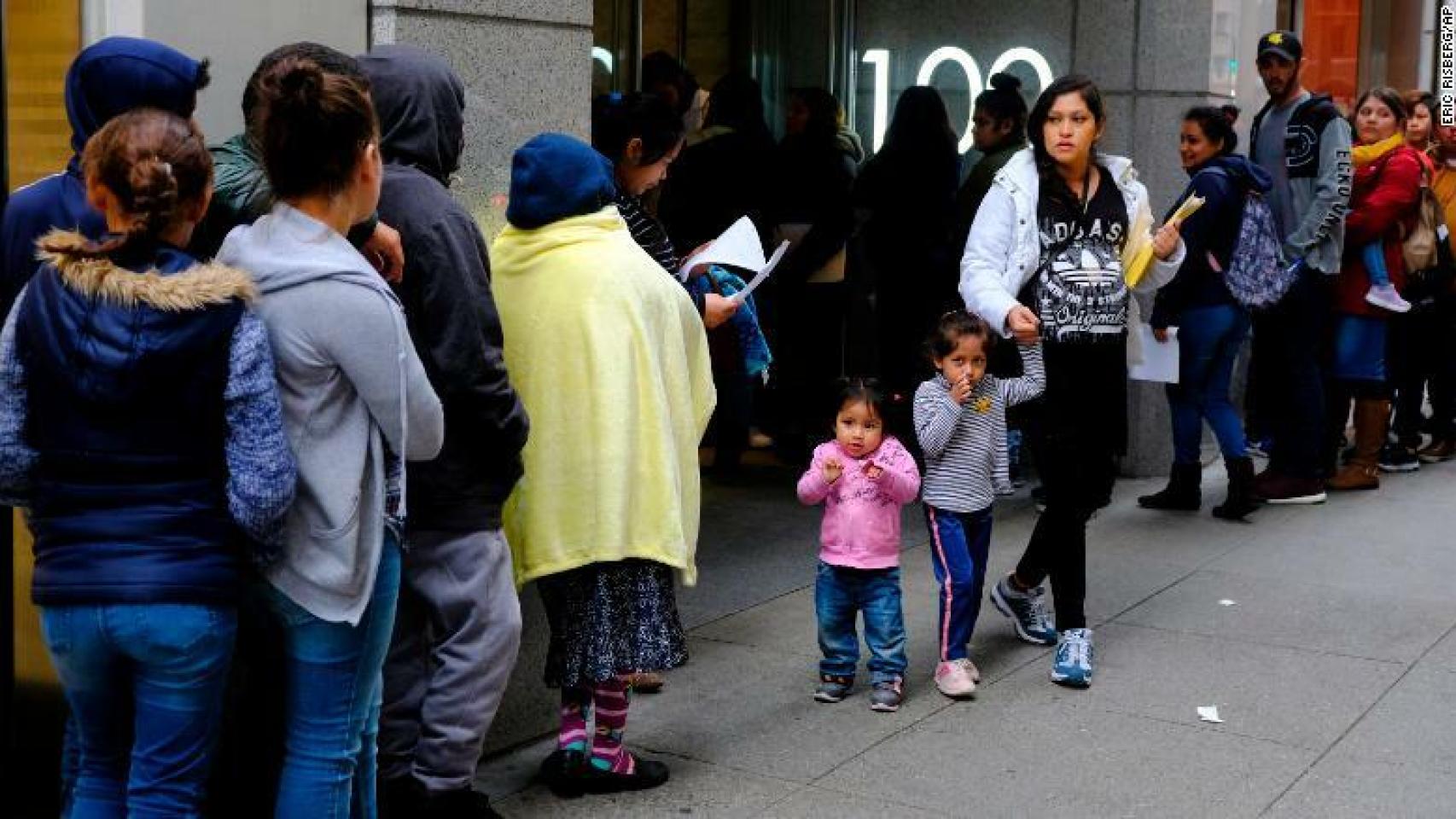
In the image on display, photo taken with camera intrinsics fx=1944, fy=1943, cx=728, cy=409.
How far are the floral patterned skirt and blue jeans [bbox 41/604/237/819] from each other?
142cm

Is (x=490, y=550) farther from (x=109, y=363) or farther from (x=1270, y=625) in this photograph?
(x=1270, y=625)

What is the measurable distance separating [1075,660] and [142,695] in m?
3.54

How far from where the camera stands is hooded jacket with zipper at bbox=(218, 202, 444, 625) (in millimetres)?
3582

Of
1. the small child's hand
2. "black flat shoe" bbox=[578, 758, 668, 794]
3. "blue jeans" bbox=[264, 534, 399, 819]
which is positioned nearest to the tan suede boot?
the small child's hand

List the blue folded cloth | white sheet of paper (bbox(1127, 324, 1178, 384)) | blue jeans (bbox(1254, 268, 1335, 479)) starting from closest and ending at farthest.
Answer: the blue folded cloth, white sheet of paper (bbox(1127, 324, 1178, 384)), blue jeans (bbox(1254, 268, 1335, 479))

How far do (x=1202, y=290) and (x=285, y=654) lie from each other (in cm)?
611

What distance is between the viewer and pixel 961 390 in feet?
19.5

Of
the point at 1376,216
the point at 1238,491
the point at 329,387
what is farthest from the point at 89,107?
the point at 1376,216

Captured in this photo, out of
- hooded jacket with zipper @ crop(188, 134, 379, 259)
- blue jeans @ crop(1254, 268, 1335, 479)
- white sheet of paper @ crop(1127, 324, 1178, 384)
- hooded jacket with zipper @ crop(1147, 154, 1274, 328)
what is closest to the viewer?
hooded jacket with zipper @ crop(188, 134, 379, 259)

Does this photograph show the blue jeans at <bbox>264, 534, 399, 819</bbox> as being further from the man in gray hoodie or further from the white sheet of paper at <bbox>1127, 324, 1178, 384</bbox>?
the man in gray hoodie

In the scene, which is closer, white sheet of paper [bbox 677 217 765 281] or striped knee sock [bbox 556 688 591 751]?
striped knee sock [bbox 556 688 591 751]

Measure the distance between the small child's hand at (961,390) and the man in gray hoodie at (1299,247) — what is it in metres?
3.93

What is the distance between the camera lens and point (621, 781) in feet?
16.8

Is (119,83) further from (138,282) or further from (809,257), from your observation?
(809,257)
